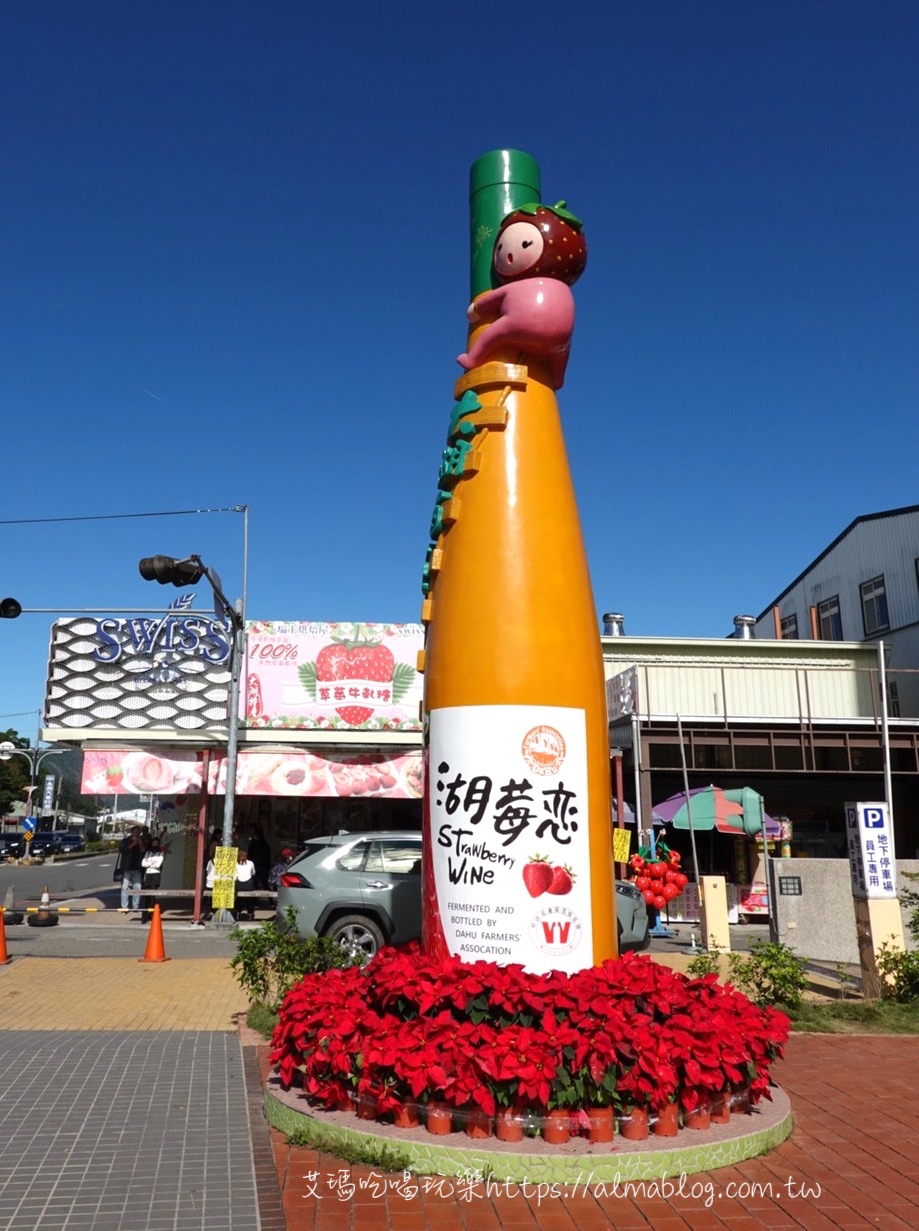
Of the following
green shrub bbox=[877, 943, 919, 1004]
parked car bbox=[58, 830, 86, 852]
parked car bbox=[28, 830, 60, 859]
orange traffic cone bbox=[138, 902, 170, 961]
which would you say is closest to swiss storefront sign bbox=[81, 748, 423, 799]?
orange traffic cone bbox=[138, 902, 170, 961]

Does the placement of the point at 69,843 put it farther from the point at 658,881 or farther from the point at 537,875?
the point at 537,875

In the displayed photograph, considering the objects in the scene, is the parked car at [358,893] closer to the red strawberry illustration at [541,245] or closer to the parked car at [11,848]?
the red strawberry illustration at [541,245]

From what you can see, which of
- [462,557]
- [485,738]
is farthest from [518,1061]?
[462,557]

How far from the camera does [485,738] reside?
6301mm

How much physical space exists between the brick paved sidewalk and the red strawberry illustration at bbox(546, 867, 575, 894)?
1.77 m

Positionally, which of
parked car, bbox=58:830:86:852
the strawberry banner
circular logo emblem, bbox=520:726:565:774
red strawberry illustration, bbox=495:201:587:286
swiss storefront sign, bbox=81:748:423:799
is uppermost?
red strawberry illustration, bbox=495:201:587:286

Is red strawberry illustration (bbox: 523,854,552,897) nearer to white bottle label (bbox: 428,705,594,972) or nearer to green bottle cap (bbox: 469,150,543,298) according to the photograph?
white bottle label (bbox: 428,705,594,972)

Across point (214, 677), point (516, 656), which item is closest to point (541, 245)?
point (516, 656)

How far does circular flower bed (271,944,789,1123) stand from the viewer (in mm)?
4965

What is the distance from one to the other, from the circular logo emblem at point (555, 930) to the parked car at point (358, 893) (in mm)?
4914

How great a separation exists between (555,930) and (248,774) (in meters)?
13.7

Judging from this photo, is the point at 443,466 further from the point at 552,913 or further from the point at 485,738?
the point at 552,913

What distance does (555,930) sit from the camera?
19.9ft

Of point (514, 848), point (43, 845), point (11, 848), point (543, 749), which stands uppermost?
point (543, 749)
